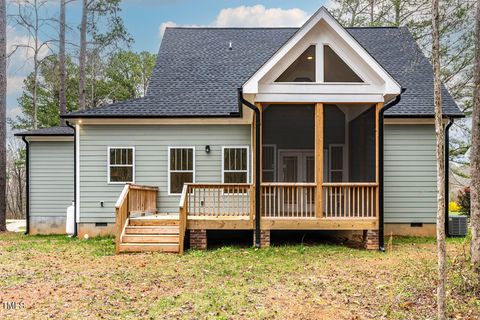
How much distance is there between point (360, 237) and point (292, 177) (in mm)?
2920

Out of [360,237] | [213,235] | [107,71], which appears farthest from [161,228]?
[107,71]

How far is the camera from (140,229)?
9109 mm

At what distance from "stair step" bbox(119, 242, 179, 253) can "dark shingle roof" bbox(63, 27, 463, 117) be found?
3.85m

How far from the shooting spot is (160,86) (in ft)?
41.3

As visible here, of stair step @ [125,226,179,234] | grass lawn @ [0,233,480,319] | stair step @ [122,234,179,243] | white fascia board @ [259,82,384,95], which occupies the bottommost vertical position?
grass lawn @ [0,233,480,319]

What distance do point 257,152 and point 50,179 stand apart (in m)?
7.25

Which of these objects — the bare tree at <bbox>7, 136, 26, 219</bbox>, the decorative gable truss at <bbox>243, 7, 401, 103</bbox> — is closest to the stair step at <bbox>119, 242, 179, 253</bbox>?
the decorative gable truss at <bbox>243, 7, 401, 103</bbox>

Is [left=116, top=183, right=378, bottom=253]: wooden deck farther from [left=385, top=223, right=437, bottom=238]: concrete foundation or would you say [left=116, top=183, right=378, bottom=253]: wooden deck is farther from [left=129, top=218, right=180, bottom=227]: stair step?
[left=385, top=223, right=437, bottom=238]: concrete foundation

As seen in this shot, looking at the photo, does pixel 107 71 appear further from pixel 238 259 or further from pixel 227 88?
pixel 238 259

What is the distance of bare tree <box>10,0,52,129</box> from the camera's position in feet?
63.6

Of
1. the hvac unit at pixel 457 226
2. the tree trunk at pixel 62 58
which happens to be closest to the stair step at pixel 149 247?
the hvac unit at pixel 457 226

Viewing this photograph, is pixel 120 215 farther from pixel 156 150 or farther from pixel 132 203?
pixel 156 150

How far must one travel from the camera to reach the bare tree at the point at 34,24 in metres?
19.4

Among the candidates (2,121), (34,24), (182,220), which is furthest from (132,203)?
(34,24)
